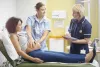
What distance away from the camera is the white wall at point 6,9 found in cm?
349

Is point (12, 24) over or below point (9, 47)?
over

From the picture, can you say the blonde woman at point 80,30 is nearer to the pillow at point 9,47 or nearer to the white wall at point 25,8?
the pillow at point 9,47

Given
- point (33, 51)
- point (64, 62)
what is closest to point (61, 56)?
point (64, 62)

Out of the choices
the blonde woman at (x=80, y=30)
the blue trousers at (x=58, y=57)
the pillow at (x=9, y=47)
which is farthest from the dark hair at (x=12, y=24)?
the blonde woman at (x=80, y=30)

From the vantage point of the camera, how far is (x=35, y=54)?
8.11 ft

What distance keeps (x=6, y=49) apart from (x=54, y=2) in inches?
87.4

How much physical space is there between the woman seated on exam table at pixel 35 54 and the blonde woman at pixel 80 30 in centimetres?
40

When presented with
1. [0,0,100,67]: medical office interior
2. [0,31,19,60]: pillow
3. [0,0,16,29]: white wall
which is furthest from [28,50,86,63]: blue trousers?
[0,0,100,67]: medical office interior

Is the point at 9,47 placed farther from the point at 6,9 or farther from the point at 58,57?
the point at 6,9

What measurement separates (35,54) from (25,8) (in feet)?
6.42

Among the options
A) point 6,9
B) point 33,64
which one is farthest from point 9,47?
point 6,9

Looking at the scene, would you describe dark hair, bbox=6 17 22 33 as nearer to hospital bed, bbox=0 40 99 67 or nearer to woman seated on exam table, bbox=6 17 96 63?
woman seated on exam table, bbox=6 17 96 63

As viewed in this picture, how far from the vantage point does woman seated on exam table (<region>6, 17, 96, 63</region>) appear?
7.78 ft

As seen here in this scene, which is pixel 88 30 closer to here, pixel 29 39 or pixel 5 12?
pixel 29 39
